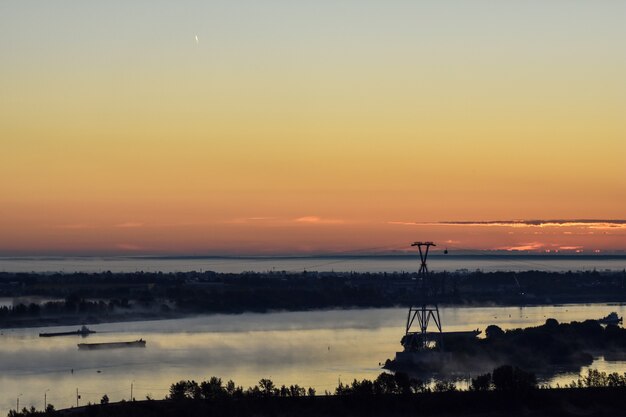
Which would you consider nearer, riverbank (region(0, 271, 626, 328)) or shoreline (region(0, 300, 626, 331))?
shoreline (region(0, 300, 626, 331))

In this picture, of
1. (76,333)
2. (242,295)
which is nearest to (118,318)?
(76,333)

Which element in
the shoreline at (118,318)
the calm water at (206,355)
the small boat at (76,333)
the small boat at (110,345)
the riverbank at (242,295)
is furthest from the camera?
the riverbank at (242,295)

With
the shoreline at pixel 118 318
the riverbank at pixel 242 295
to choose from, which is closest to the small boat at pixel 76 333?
the shoreline at pixel 118 318

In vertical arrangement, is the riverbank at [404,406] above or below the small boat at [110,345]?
below

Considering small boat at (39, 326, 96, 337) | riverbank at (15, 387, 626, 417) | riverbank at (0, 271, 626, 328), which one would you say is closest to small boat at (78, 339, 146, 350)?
small boat at (39, 326, 96, 337)

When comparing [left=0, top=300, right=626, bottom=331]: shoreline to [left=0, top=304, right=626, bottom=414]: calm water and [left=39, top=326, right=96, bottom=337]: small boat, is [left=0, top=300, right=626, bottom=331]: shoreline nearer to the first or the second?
[left=0, top=304, right=626, bottom=414]: calm water

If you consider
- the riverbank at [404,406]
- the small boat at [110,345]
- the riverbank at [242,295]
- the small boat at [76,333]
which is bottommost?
the riverbank at [404,406]

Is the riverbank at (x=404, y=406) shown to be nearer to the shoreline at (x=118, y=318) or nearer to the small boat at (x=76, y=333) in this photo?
the small boat at (x=76, y=333)

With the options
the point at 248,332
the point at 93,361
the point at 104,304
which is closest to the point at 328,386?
the point at 93,361

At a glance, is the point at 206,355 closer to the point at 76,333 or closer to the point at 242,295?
the point at 76,333

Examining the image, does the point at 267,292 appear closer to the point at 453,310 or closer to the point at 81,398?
the point at 453,310
